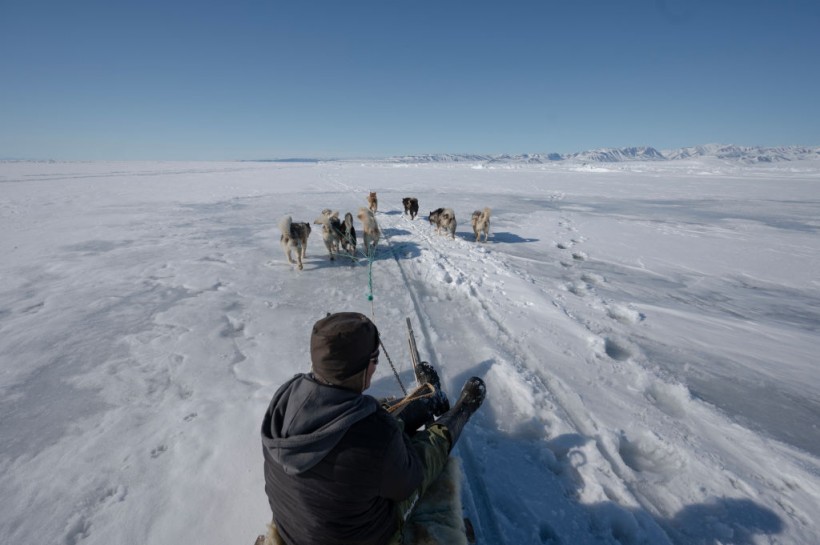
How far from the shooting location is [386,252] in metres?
8.86

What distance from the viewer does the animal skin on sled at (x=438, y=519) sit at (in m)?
1.82

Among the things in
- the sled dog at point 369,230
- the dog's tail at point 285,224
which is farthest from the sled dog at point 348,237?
the dog's tail at point 285,224

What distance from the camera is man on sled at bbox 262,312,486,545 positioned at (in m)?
1.37

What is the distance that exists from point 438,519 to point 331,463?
96 centimetres

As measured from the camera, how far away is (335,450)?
1.37m

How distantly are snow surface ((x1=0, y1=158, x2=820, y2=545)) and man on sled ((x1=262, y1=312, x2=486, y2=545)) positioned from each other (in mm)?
1093

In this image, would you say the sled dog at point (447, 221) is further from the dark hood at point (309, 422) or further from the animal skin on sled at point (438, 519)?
the dark hood at point (309, 422)

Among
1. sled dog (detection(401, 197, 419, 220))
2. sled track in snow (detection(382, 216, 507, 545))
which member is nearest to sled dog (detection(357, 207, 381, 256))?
sled dog (detection(401, 197, 419, 220))

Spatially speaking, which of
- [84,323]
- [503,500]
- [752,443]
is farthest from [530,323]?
[84,323]

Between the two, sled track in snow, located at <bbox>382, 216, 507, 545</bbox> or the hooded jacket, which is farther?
sled track in snow, located at <bbox>382, 216, 507, 545</bbox>

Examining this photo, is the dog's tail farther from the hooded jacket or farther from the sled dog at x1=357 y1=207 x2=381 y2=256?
the hooded jacket

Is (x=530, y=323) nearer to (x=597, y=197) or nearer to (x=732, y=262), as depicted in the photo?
(x=732, y=262)

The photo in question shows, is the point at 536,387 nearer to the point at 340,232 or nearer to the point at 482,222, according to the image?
the point at 340,232

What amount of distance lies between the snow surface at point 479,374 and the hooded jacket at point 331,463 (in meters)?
1.09
